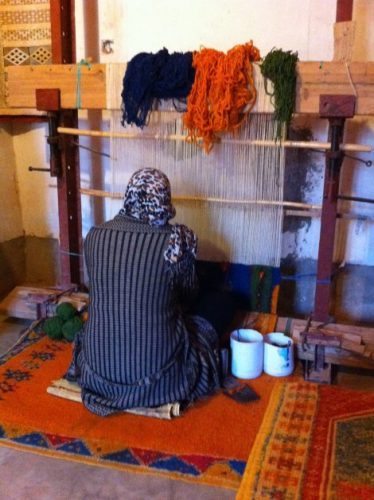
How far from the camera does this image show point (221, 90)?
2.15 m

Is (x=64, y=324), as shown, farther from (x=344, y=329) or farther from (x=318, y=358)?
(x=344, y=329)

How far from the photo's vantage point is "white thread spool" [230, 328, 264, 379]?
224 centimetres

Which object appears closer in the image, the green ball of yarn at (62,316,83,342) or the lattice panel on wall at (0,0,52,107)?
the green ball of yarn at (62,316,83,342)

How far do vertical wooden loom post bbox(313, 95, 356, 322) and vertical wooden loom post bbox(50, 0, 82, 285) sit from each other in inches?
52.2

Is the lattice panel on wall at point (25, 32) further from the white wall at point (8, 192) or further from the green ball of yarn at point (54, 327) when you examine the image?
the green ball of yarn at point (54, 327)

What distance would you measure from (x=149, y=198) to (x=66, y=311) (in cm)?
102

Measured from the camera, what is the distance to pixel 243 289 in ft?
8.69

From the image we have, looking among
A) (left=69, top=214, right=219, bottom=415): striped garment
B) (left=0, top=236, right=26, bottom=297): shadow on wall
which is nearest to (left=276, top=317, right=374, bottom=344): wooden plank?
(left=69, top=214, right=219, bottom=415): striped garment

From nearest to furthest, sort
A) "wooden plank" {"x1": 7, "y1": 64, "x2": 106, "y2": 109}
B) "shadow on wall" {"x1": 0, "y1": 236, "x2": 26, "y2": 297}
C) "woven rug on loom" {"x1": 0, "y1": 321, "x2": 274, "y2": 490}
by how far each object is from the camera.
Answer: "woven rug on loom" {"x1": 0, "y1": 321, "x2": 274, "y2": 490} → "wooden plank" {"x1": 7, "y1": 64, "x2": 106, "y2": 109} → "shadow on wall" {"x1": 0, "y1": 236, "x2": 26, "y2": 297}

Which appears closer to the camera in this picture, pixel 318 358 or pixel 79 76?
pixel 318 358

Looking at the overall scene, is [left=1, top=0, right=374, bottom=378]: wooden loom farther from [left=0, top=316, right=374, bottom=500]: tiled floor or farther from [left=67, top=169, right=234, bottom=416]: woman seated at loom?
[left=0, top=316, right=374, bottom=500]: tiled floor

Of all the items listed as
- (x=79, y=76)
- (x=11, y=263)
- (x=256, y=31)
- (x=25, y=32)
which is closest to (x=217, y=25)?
(x=256, y=31)

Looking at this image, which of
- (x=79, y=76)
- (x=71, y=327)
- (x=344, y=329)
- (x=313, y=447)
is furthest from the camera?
(x=71, y=327)

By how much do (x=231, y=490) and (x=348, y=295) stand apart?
4.94ft
